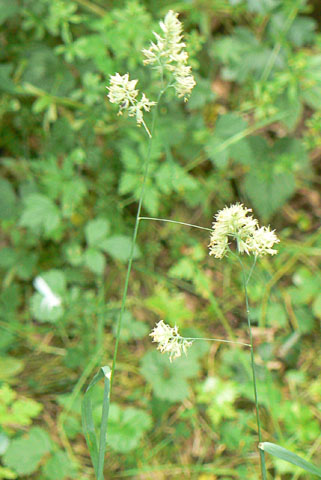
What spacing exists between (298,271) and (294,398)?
1.80 feet

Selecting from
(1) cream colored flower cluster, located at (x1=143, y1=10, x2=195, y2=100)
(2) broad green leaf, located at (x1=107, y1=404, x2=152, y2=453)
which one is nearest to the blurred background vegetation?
(2) broad green leaf, located at (x1=107, y1=404, x2=152, y2=453)

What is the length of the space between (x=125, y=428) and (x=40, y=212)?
2.93ft

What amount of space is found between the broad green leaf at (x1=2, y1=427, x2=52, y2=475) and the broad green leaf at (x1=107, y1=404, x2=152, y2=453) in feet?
0.74

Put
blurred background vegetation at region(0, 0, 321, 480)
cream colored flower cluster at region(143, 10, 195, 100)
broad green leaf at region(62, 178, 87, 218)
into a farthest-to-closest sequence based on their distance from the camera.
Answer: broad green leaf at region(62, 178, 87, 218) → blurred background vegetation at region(0, 0, 321, 480) → cream colored flower cluster at region(143, 10, 195, 100)

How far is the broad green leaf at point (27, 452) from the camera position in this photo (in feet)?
4.79

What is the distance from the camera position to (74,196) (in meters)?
1.83

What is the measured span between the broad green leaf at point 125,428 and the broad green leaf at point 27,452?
23 centimetres

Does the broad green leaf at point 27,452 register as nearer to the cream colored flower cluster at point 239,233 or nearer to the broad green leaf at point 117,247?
the broad green leaf at point 117,247

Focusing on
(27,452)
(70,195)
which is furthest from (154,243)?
(27,452)

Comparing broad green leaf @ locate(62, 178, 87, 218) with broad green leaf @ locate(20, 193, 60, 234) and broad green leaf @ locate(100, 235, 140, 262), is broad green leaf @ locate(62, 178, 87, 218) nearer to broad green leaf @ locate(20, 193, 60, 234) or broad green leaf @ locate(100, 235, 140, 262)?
broad green leaf @ locate(20, 193, 60, 234)

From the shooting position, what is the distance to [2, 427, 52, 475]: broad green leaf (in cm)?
146

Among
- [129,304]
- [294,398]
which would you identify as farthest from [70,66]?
[294,398]

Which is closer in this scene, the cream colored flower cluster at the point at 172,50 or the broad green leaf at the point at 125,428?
the cream colored flower cluster at the point at 172,50

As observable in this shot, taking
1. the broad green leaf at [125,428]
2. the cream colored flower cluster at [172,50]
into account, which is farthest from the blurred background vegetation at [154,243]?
the cream colored flower cluster at [172,50]
